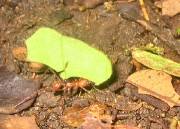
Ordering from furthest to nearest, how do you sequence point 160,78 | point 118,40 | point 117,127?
point 118,40
point 160,78
point 117,127

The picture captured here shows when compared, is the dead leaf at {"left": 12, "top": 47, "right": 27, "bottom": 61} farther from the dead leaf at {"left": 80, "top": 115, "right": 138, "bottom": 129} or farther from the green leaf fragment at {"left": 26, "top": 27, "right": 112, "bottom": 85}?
the dead leaf at {"left": 80, "top": 115, "right": 138, "bottom": 129}

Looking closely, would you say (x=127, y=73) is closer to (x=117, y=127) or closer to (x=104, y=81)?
(x=104, y=81)

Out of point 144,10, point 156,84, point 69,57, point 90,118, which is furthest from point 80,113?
point 144,10

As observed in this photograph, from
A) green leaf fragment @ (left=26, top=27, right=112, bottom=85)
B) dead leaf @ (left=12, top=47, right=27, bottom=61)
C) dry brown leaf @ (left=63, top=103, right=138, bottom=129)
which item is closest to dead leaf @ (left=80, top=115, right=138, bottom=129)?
dry brown leaf @ (left=63, top=103, right=138, bottom=129)

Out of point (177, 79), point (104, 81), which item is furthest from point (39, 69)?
point (177, 79)

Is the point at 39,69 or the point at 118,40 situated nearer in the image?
the point at 39,69

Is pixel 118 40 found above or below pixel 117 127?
above

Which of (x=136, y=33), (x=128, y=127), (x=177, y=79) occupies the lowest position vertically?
(x=128, y=127)
